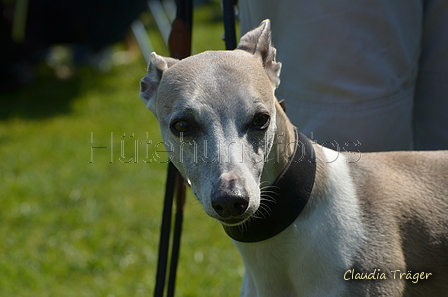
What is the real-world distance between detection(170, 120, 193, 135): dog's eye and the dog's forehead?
7 cm

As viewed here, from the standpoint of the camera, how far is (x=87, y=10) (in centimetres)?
740

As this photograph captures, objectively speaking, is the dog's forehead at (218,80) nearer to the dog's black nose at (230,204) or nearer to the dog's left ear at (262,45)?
the dog's left ear at (262,45)

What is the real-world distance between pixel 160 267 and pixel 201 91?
883mm

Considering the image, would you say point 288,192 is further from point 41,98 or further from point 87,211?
point 41,98

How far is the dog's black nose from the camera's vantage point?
147 cm

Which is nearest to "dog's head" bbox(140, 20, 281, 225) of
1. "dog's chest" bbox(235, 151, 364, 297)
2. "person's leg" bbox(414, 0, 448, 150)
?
"dog's chest" bbox(235, 151, 364, 297)

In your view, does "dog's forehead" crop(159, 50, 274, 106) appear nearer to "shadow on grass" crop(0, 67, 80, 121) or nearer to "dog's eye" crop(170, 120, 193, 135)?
"dog's eye" crop(170, 120, 193, 135)

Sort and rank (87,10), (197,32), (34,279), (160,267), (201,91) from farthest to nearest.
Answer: (197,32)
(87,10)
(34,279)
(160,267)
(201,91)

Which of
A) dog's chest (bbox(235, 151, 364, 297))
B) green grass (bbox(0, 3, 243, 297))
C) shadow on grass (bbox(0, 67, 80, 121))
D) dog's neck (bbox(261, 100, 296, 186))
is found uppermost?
dog's neck (bbox(261, 100, 296, 186))

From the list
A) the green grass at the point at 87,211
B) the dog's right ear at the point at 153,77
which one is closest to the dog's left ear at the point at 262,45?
the dog's right ear at the point at 153,77

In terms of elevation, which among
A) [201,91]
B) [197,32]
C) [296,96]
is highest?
[201,91]

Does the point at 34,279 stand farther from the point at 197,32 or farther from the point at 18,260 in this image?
the point at 197,32

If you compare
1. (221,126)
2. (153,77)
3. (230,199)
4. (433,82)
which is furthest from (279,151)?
(433,82)

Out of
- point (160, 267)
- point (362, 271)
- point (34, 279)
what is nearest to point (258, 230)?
point (362, 271)
